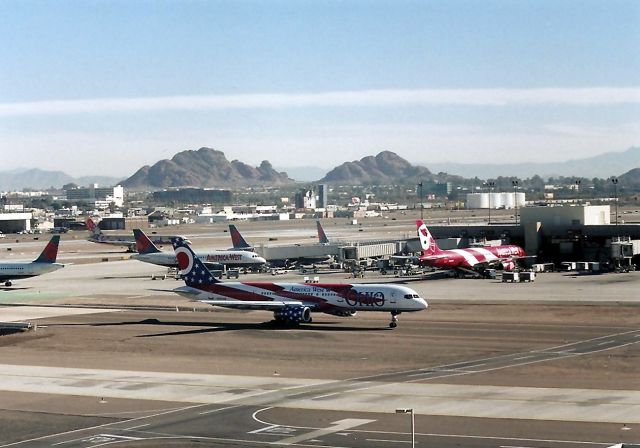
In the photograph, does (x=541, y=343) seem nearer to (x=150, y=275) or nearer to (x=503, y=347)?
(x=503, y=347)

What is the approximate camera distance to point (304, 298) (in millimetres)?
93625

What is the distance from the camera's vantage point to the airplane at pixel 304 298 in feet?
298

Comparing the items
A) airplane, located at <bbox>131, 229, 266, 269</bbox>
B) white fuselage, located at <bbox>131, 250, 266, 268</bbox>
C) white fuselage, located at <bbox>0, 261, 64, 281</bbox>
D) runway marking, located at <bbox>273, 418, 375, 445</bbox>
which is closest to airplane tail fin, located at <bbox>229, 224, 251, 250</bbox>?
airplane, located at <bbox>131, 229, 266, 269</bbox>

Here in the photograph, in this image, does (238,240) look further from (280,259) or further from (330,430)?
(330,430)

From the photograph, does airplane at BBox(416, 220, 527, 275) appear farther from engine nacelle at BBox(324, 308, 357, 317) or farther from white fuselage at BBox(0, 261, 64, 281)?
white fuselage at BBox(0, 261, 64, 281)

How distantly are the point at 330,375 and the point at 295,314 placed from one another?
2480 centimetres

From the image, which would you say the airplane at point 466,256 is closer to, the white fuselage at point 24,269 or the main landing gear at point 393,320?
the main landing gear at point 393,320

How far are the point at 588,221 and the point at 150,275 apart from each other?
66.0 meters

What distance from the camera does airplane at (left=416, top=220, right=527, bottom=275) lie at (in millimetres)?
133625

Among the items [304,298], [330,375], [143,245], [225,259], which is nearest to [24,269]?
[143,245]

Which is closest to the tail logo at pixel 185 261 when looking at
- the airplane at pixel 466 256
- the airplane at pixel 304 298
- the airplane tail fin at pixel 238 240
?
the airplane at pixel 304 298

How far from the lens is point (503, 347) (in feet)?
257

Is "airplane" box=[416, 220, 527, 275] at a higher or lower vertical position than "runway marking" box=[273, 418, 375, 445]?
higher

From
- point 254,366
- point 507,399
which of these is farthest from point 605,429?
point 254,366
